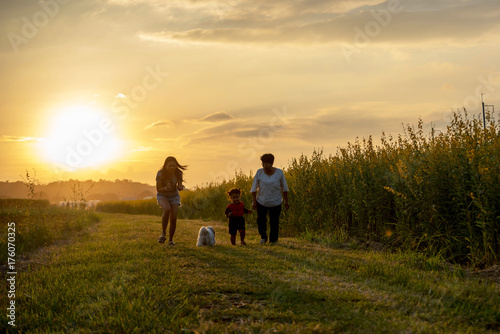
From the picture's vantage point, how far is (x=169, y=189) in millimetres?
10766

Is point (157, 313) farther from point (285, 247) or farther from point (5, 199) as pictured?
point (5, 199)

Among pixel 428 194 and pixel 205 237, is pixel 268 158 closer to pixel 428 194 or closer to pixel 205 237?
pixel 205 237

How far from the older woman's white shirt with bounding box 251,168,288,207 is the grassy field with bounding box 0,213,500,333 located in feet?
10.1

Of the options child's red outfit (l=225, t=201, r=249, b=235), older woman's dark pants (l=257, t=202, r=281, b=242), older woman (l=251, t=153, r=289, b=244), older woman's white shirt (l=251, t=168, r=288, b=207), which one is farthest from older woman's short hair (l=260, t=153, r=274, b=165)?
child's red outfit (l=225, t=201, r=249, b=235)

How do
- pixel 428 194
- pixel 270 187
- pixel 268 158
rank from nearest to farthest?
pixel 428 194 → pixel 268 158 → pixel 270 187

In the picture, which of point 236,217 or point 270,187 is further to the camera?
point 270,187

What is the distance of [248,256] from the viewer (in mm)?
8852

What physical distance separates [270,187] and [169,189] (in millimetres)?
2743

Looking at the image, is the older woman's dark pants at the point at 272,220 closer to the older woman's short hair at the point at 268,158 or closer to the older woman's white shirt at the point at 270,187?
the older woman's white shirt at the point at 270,187

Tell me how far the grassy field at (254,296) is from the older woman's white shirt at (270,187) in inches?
121

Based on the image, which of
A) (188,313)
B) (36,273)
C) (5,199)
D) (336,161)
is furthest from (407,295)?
(5,199)

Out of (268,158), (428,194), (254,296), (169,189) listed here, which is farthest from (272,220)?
(254,296)

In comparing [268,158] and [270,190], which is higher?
[268,158]

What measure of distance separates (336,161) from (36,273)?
9033 mm
